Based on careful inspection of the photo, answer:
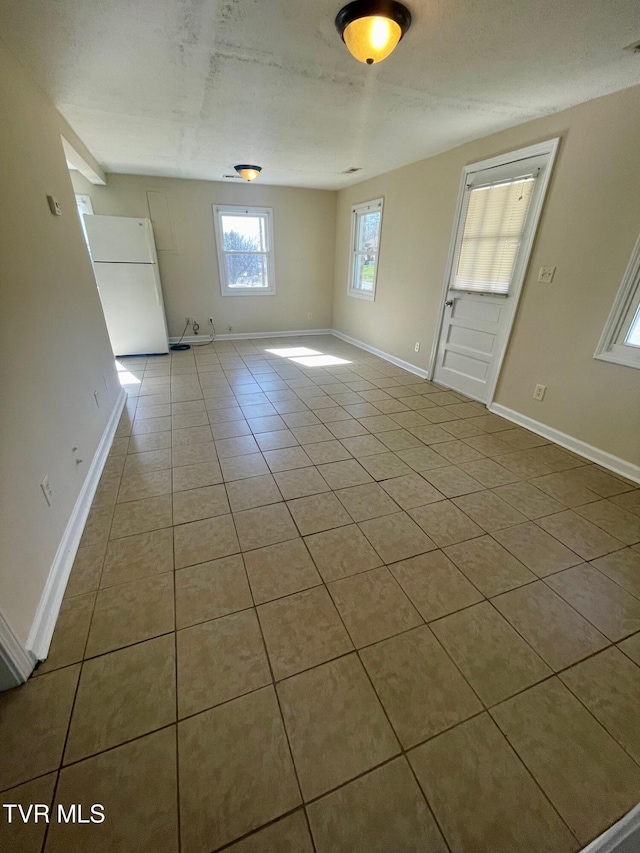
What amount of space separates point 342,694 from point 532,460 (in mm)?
2147

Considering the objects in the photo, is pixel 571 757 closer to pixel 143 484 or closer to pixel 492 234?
pixel 143 484

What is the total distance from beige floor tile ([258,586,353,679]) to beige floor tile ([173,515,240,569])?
39cm

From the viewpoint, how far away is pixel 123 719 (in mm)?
1075

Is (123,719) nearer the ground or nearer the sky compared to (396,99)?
nearer the ground

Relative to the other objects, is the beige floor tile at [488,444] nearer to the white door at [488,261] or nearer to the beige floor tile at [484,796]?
the white door at [488,261]

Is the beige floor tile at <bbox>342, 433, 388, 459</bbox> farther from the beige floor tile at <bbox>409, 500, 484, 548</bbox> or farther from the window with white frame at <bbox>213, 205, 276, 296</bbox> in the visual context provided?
the window with white frame at <bbox>213, 205, 276, 296</bbox>

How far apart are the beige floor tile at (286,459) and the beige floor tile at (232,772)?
1.40 m

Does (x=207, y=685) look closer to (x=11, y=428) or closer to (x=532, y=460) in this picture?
(x=11, y=428)

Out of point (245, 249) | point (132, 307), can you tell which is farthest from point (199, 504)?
point (245, 249)

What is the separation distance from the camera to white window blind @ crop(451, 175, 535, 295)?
2824 millimetres

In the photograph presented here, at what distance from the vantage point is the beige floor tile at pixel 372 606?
136cm

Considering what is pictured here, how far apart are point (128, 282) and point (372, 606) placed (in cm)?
490

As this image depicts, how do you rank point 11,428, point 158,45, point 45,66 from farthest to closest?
1. point 45,66
2. point 158,45
3. point 11,428

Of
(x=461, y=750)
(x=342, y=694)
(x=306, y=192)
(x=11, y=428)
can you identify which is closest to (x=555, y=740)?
(x=461, y=750)
